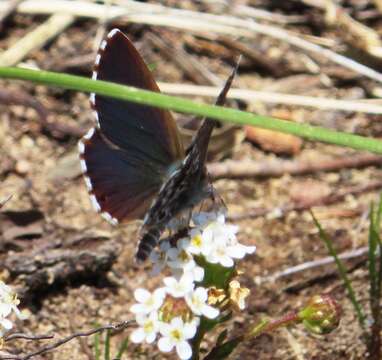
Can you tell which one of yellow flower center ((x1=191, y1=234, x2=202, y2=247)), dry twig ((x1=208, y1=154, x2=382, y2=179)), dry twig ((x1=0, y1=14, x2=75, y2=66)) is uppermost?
dry twig ((x1=0, y1=14, x2=75, y2=66))

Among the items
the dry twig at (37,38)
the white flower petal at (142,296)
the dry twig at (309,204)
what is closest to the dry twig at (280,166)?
the dry twig at (309,204)

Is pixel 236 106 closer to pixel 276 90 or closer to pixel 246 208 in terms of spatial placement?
pixel 276 90

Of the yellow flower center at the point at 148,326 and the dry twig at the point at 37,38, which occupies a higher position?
the dry twig at the point at 37,38

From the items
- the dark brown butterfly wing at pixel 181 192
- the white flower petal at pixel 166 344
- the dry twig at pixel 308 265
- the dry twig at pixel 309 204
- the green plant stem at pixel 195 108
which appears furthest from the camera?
the dry twig at pixel 309 204

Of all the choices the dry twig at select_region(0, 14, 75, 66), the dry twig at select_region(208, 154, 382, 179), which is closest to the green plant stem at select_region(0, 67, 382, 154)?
the dry twig at select_region(208, 154, 382, 179)

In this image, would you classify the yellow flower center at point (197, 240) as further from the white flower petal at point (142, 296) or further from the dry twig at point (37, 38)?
the dry twig at point (37, 38)

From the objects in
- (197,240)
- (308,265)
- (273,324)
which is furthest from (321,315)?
(308,265)

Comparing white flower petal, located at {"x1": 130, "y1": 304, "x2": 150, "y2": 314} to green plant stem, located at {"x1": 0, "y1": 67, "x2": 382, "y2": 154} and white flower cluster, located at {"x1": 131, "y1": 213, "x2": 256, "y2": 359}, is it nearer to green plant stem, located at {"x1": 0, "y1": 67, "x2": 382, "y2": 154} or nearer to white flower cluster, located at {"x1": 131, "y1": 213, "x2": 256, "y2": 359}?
white flower cluster, located at {"x1": 131, "y1": 213, "x2": 256, "y2": 359}
